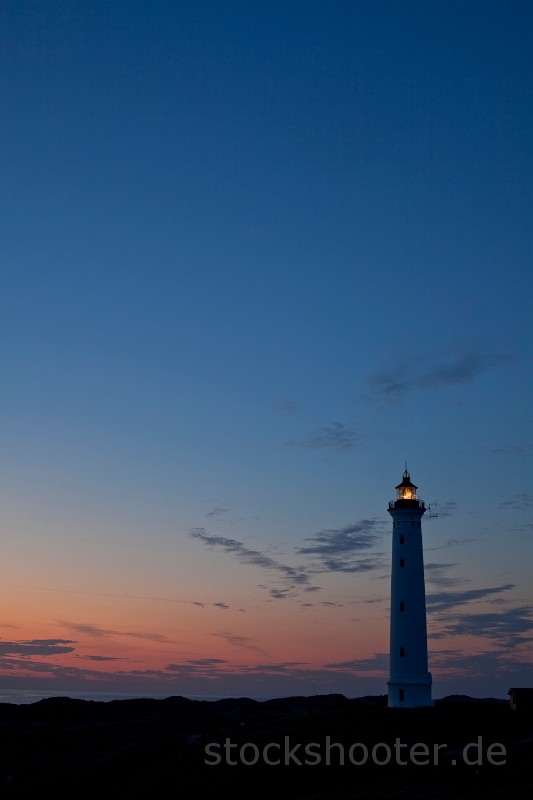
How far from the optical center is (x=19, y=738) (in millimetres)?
57438

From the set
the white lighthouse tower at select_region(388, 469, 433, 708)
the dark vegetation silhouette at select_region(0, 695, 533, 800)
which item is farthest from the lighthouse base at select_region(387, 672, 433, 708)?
the dark vegetation silhouette at select_region(0, 695, 533, 800)

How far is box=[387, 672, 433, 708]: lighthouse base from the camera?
175 feet

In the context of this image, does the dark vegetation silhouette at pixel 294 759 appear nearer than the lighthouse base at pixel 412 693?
Yes

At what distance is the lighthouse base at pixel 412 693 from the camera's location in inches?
2099

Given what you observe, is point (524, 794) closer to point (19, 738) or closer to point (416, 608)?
point (416, 608)

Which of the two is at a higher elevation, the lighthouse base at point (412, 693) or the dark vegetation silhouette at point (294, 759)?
the lighthouse base at point (412, 693)

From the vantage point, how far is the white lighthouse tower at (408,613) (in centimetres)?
5369

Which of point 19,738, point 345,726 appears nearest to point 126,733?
point 19,738

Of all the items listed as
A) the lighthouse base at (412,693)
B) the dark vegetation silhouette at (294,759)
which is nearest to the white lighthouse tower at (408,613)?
the lighthouse base at (412,693)

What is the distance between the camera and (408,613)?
54844 millimetres

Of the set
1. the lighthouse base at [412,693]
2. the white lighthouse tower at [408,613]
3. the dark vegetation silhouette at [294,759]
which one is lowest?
the dark vegetation silhouette at [294,759]

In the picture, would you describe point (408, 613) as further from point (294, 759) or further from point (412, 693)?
point (294, 759)

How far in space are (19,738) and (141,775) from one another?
786 inches

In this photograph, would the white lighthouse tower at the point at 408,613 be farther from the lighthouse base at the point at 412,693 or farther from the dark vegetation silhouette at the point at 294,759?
the dark vegetation silhouette at the point at 294,759
